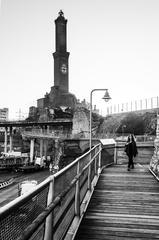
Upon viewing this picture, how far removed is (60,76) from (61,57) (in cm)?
836

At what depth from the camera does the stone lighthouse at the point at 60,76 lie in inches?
3681

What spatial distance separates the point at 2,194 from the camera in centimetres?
2622

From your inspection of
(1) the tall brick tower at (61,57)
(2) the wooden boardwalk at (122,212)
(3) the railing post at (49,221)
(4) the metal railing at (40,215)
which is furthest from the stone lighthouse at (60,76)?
(3) the railing post at (49,221)

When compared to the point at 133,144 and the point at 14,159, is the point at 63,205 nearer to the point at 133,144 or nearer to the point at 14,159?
the point at 133,144

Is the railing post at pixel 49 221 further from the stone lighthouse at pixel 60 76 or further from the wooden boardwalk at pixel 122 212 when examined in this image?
the stone lighthouse at pixel 60 76

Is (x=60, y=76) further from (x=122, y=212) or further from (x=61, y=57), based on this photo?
(x=122, y=212)

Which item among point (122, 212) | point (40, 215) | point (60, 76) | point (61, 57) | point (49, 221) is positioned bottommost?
point (122, 212)

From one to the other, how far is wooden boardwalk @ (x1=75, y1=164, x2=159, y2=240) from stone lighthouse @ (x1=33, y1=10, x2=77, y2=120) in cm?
8407

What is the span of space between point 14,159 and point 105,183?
164ft

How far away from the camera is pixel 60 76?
95.3 meters

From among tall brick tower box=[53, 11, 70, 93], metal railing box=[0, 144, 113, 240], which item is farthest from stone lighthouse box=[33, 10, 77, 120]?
metal railing box=[0, 144, 113, 240]

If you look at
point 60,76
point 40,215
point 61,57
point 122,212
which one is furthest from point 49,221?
point 61,57

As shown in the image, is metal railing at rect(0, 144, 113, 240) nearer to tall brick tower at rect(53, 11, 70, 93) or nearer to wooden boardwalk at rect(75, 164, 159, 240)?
wooden boardwalk at rect(75, 164, 159, 240)

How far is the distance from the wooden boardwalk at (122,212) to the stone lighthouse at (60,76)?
276 ft
